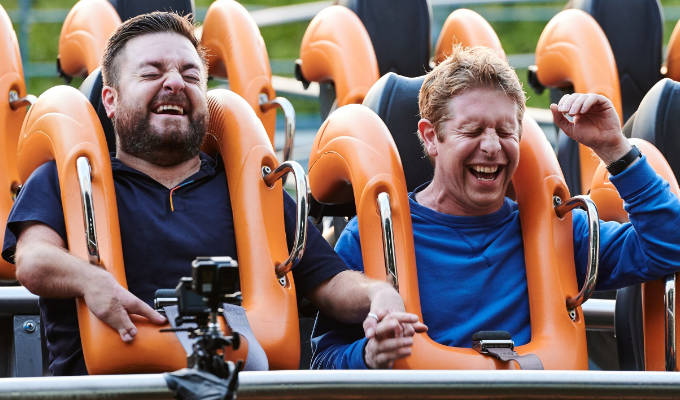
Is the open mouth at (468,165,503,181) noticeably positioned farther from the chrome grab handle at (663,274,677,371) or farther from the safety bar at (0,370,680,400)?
the safety bar at (0,370,680,400)

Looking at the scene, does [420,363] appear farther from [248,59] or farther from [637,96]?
[637,96]

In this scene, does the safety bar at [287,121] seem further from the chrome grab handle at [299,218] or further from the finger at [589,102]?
the finger at [589,102]

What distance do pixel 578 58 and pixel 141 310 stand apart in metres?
1.95

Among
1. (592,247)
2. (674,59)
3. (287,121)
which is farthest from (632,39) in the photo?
(592,247)

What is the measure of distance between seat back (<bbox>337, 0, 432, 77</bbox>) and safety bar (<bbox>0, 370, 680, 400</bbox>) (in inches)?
86.1

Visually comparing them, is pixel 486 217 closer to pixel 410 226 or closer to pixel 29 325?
pixel 410 226

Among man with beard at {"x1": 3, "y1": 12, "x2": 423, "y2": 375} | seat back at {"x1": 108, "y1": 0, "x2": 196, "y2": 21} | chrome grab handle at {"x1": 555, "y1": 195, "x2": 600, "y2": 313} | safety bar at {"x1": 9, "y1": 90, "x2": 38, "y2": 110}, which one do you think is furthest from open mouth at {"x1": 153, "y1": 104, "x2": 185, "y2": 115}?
seat back at {"x1": 108, "y1": 0, "x2": 196, "y2": 21}

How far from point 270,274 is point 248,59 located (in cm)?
124

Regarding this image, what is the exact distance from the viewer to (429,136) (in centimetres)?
243

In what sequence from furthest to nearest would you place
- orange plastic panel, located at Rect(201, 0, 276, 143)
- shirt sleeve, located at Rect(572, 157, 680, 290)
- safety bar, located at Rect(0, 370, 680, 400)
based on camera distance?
1. orange plastic panel, located at Rect(201, 0, 276, 143)
2. shirt sleeve, located at Rect(572, 157, 680, 290)
3. safety bar, located at Rect(0, 370, 680, 400)

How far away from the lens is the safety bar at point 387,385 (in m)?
1.55

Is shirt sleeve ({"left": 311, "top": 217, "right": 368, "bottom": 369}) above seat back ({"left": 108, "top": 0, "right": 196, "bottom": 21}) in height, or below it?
below

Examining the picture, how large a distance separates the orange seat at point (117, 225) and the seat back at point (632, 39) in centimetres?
178

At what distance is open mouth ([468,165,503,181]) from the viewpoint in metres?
2.33
